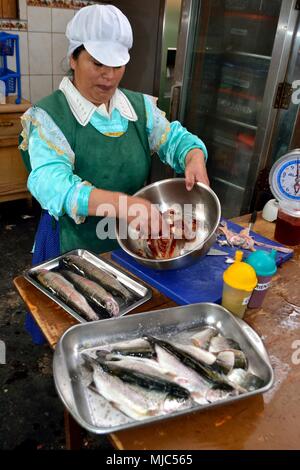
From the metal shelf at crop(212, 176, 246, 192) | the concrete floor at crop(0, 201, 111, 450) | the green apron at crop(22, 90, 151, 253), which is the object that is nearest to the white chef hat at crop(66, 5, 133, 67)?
the green apron at crop(22, 90, 151, 253)

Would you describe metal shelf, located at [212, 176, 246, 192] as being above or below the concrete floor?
above

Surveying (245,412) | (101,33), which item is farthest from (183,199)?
(245,412)

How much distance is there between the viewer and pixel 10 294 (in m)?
3.07

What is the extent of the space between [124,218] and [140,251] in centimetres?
25

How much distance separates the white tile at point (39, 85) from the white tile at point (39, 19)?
463 mm

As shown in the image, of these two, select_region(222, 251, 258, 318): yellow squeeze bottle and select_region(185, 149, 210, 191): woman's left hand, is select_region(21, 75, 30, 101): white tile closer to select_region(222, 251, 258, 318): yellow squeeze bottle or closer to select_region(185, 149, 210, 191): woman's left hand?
select_region(185, 149, 210, 191): woman's left hand

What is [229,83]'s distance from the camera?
11.1 ft

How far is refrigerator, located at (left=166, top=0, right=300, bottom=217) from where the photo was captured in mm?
2670

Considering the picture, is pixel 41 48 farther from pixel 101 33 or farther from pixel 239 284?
pixel 239 284

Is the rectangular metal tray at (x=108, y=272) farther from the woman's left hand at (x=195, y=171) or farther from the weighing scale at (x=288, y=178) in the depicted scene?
the weighing scale at (x=288, y=178)

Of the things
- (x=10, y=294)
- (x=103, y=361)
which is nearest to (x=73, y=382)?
(x=103, y=361)

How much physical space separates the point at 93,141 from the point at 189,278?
2.48ft

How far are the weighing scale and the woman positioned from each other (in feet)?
1.38

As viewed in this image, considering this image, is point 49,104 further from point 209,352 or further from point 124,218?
point 209,352
